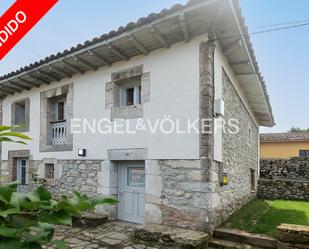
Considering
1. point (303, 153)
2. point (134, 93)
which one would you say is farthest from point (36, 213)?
point (303, 153)

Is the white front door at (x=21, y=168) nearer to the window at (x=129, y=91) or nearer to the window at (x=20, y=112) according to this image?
the window at (x=20, y=112)

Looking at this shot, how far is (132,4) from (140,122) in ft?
8.40

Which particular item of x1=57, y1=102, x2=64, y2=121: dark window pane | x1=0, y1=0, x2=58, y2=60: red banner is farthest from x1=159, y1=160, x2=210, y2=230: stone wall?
x1=57, y1=102, x2=64, y2=121: dark window pane

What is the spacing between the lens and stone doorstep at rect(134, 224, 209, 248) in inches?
181

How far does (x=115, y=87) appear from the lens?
6988 millimetres

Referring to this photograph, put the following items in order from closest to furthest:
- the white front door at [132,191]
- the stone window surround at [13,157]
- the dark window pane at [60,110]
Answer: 1. the white front door at [132,191]
2. the dark window pane at [60,110]
3. the stone window surround at [13,157]

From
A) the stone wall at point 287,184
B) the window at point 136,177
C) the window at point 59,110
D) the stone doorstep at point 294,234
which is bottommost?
the stone wall at point 287,184

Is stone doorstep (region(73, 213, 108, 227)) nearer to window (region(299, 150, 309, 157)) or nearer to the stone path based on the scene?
the stone path

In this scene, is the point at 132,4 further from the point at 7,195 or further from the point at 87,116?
the point at 7,195

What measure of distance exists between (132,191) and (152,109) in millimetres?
2138

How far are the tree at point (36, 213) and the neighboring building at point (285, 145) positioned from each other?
26.8m

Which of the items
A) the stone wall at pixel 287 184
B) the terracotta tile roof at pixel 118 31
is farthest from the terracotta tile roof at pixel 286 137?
the terracotta tile roof at pixel 118 31

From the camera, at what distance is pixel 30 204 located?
0.79 metres

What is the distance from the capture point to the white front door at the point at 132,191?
21.2 ft
